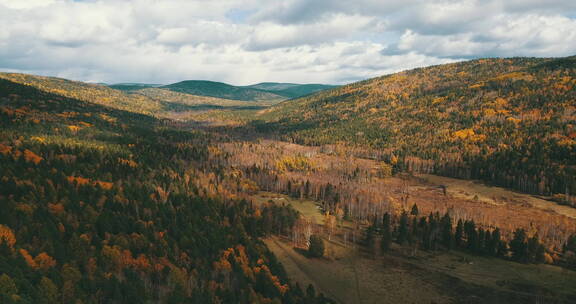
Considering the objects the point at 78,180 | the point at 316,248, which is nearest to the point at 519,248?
the point at 316,248

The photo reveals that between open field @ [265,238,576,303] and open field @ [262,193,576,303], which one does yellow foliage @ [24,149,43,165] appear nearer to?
open field @ [262,193,576,303]

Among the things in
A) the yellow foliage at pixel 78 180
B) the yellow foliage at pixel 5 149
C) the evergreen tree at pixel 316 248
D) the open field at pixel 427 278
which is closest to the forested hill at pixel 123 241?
the yellow foliage at pixel 5 149

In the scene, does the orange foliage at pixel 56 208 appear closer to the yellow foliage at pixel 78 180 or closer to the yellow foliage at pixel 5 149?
the yellow foliage at pixel 78 180

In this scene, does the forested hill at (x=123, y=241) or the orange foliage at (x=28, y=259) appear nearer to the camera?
the forested hill at (x=123, y=241)

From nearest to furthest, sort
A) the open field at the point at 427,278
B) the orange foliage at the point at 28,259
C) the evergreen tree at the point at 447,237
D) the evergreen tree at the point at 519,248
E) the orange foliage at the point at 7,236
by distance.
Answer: the orange foliage at the point at 28,259 < the orange foliage at the point at 7,236 < the open field at the point at 427,278 < the evergreen tree at the point at 519,248 < the evergreen tree at the point at 447,237

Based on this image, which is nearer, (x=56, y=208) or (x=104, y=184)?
(x=56, y=208)

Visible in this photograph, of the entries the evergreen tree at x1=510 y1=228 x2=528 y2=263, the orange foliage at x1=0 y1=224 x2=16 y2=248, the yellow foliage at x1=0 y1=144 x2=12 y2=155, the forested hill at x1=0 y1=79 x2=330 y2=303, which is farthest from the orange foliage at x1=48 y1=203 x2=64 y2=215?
the evergreen tree at x1=510 y1=228 x2=528 y2=263

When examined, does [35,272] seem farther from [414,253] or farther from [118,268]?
[414,253]

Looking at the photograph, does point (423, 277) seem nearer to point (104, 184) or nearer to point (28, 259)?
point (28, 259)

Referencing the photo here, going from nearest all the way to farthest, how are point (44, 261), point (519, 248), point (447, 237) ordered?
point (44, 261)
point (519, 248)
point (447, 237)

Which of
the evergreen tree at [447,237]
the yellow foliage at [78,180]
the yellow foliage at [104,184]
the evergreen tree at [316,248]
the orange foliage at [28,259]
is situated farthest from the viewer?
the yellow foliage at [104,184]

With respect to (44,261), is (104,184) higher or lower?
higher

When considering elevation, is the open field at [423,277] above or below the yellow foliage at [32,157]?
below
